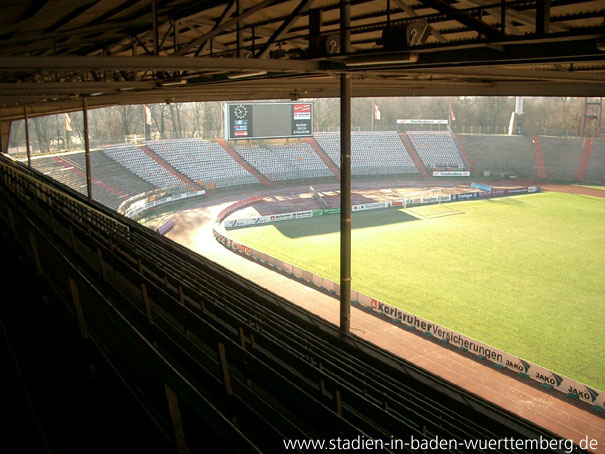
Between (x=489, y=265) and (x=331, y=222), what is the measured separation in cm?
1234

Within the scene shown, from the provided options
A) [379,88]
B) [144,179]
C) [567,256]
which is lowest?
[567,256]

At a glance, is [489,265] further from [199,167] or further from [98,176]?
[199,167]

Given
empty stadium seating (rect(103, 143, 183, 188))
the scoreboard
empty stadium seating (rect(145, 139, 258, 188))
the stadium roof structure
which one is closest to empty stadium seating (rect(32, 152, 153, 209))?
empty stadium seating (rect(103, 143, 183, 188))

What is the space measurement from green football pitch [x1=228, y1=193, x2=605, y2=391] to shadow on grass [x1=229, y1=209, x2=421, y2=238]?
0.07 metres

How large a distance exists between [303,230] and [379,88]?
17413 millimetres

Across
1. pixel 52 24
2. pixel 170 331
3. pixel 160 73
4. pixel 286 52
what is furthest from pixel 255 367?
pixel 160 73

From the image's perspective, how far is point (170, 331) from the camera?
13.2ft

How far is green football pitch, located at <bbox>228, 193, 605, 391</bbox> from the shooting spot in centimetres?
1697

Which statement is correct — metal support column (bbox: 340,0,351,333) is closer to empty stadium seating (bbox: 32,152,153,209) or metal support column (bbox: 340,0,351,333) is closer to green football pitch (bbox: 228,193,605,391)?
green football pitch (bbox: 228,193,605,391)

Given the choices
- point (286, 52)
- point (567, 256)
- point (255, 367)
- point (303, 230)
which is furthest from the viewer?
point (303, 230)

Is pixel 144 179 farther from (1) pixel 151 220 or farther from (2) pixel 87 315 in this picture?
(2) pixel 87 315

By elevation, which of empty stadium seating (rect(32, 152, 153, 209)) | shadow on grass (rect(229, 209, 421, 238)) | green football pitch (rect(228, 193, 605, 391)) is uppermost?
empty stadium seating (rect(32, 152, 153, 209))

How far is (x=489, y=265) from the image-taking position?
25.1 m

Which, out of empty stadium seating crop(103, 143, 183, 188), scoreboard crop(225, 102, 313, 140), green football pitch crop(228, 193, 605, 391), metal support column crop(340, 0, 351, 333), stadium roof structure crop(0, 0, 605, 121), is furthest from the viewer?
scoreboard crop(225, 102, 313, 140)
